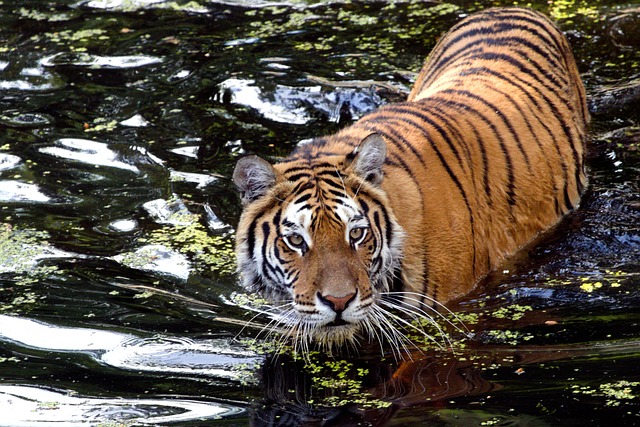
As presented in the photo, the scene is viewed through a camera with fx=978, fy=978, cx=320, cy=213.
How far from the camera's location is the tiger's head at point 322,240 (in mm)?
3008

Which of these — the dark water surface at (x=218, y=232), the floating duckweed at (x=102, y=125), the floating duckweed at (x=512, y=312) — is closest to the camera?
the dark water surface at (x=218, y=232)

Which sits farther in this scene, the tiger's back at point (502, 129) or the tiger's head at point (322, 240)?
the tiger's back at point (502, 129)

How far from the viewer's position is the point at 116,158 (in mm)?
4992

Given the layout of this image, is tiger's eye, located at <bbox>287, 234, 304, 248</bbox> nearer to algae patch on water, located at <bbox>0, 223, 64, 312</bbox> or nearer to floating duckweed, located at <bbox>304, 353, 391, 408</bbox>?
floating duckweed, located at <bbox>304, 353, 391, 408</bbox>

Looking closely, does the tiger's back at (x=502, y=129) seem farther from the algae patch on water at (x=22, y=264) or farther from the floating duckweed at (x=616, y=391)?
the algae patch on water at (x=22, y=264)

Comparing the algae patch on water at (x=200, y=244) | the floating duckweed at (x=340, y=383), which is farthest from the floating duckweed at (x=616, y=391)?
the algae patch on water at (x=200, y=244)

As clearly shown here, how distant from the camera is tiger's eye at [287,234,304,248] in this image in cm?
312

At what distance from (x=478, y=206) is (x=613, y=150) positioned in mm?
1286

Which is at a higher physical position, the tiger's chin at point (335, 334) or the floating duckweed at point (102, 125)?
the floating duckweed at point (102, 125)

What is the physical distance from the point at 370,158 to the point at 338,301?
20.5 inches

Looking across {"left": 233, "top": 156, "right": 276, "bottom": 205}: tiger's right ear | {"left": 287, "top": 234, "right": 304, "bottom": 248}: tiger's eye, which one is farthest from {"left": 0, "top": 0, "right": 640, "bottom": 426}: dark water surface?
{"left": 233, "top": 156, "right": 276, "bottom": 205}: tiger's right ear

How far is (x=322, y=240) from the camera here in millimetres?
3064

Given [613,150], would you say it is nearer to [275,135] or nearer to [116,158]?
[275,135]

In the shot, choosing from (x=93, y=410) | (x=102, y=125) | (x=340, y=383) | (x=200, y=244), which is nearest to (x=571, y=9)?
(x=102, y=125)
